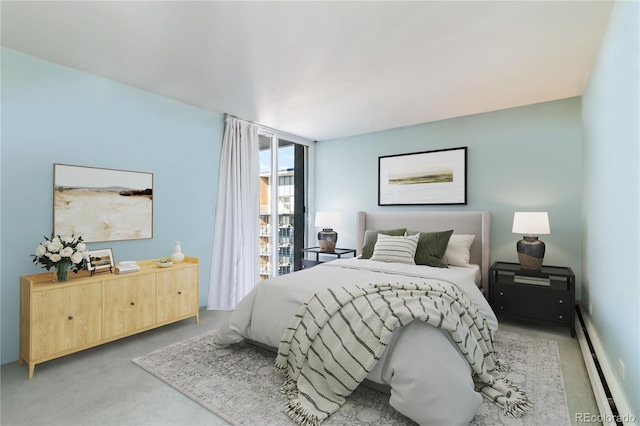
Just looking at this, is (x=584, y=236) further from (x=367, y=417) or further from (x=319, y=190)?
(x=319, y=190)

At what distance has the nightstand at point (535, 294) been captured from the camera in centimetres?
307

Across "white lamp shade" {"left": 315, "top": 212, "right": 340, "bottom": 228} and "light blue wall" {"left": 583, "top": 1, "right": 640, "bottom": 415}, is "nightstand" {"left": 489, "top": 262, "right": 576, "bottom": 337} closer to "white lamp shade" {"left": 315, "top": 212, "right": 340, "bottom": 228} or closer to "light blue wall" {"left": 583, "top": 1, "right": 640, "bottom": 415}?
→ "light blue wall" {"left": 583, "top": 1, "right": 640, "bottom": 415}

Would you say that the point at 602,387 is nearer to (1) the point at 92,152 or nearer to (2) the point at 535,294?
(2) the point at 535,294

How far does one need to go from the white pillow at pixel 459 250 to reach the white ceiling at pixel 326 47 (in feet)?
5.18

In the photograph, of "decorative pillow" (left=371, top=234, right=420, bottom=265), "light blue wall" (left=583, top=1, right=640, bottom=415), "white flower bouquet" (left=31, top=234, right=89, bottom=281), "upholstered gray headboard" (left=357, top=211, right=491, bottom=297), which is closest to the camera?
"light blue wall" (left=583, top=1, right=640, bottom=415)

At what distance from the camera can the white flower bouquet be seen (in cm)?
248

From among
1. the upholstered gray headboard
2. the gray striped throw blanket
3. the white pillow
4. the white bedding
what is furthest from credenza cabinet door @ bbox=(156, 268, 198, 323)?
the white pillow

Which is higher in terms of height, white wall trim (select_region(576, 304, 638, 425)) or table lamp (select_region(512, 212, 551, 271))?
table lamp (select_region(512, 212, 551, 271))

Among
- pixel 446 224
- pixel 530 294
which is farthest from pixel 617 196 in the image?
pixel 446 224

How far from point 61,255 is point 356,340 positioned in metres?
2.36

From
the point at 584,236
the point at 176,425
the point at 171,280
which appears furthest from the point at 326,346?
the point at 584,236

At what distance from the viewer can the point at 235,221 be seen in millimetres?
4180

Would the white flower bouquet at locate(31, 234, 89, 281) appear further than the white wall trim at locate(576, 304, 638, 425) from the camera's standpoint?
Yes

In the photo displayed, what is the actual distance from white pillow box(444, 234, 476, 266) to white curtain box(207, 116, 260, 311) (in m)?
2.53
